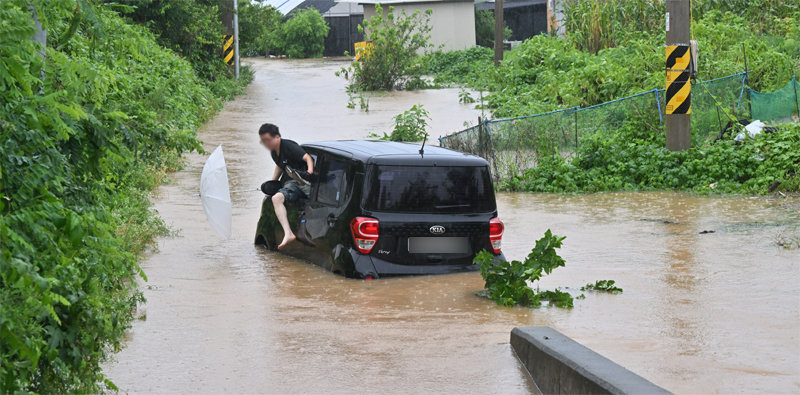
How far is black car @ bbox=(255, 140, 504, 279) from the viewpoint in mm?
9445

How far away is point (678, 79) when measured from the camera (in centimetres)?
1591

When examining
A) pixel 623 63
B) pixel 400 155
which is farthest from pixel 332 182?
pixel 623 63

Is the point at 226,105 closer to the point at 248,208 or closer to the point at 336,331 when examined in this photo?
the point at 248,208

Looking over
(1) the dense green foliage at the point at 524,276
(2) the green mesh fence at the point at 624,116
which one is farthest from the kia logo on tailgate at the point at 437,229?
(2) the green mesh fence at the point at 624,116

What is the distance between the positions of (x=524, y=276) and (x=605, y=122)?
9.39 metres

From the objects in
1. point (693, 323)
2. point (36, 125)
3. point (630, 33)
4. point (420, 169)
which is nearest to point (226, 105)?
point (630, 33)

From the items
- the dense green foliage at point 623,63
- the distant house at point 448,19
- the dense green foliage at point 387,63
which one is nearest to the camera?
the dense green foliage at point 623,63

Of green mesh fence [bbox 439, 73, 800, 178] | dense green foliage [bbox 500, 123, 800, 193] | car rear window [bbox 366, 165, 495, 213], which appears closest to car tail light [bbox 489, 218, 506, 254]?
car rear window [bbox 366, 165, 495, 213]

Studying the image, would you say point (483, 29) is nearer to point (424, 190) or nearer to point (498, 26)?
point (498, 26)

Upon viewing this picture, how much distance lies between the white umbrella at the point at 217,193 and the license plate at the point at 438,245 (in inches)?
98.9

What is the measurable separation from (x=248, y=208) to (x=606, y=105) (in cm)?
663

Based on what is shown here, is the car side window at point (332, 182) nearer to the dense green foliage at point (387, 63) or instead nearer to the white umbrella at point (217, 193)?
the white umbrella at point (217, 193)

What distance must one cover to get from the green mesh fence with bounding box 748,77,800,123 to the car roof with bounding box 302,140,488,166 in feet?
31.5

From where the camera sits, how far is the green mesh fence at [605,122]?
16828mm
